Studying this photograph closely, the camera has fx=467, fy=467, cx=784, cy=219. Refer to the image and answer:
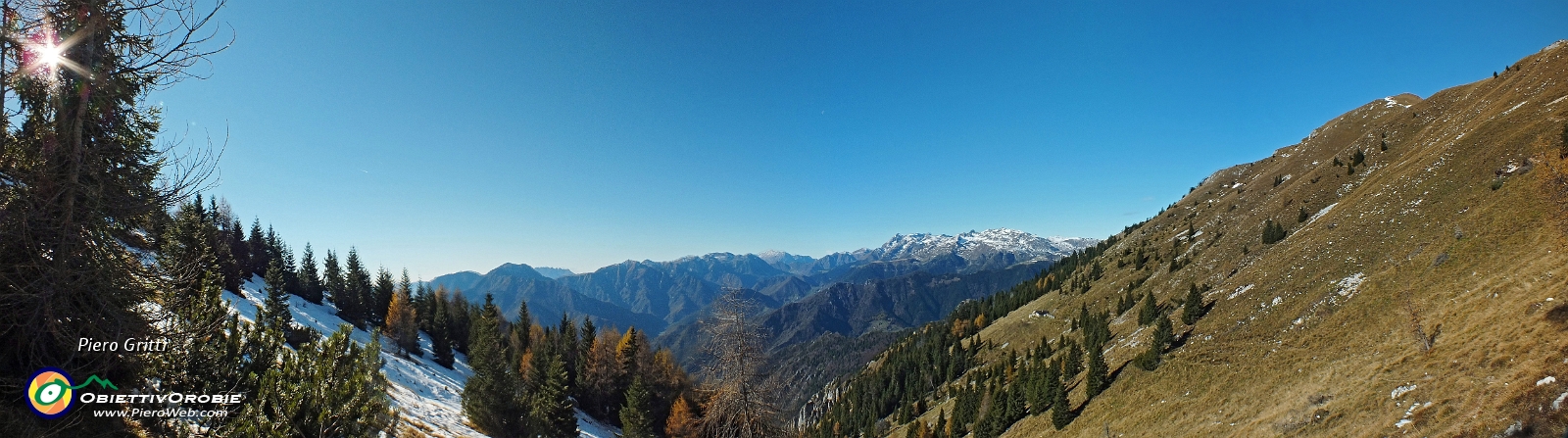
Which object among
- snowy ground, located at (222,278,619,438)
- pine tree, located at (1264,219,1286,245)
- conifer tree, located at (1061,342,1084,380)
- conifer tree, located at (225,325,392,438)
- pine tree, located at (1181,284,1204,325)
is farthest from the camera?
pine tree, located at (1264,219,1286,245)

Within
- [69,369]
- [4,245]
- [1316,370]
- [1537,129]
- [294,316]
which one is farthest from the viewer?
[294,316]

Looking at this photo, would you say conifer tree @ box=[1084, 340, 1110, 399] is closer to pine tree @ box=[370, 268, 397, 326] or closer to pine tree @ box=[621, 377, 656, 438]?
pine tree @ box=[621, 377, 656, 438]

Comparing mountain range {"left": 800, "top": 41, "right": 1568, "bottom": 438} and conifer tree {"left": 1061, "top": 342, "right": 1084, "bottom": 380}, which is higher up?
mountain range {"left": 800, "top": 41, "right": 1568, "bottom": 438}

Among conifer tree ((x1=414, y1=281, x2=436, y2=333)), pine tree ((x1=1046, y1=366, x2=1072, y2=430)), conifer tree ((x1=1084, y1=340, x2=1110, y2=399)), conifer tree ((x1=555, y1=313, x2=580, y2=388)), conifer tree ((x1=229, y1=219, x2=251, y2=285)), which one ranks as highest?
conifer tree ((x1=229, y1=219, x2=251, y2=285))

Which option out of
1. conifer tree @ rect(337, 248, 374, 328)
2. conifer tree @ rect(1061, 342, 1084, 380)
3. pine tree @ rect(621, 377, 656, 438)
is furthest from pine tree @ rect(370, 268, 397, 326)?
conifer tree @ rect(1061, 342, 1084, 380)

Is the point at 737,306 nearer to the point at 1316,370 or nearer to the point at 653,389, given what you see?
the point at 1316,370

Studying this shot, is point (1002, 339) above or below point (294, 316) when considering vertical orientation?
below

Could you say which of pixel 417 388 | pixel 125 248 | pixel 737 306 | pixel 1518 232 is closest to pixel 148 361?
pixel 125 248

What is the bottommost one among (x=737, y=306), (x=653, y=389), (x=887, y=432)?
(x=887, y=432)
